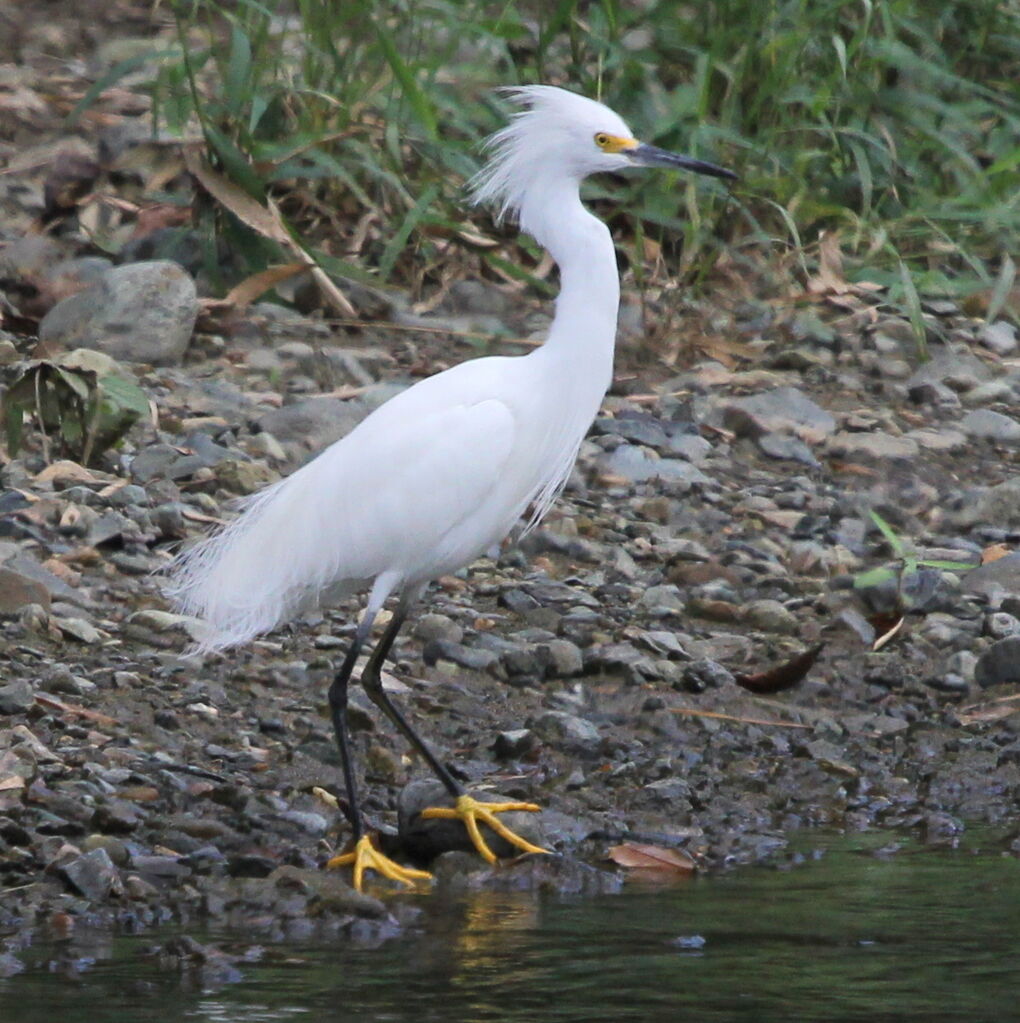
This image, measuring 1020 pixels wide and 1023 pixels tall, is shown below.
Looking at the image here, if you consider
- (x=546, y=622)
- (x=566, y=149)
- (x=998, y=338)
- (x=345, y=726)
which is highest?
(x=566, y=149)

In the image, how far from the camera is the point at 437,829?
4578 millimetres

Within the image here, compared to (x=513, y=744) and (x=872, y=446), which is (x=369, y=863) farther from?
(x=872, y=446)

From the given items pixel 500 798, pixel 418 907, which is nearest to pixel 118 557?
pixel 500 798

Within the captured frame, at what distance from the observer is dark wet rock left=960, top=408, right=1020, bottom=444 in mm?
7770

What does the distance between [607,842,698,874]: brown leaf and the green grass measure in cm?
392

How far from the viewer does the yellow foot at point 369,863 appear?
4.38m

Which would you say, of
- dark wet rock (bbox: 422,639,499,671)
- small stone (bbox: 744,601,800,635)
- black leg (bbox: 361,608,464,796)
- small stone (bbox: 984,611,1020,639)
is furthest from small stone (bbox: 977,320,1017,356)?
black leg (bbox: 361,608,464,796)

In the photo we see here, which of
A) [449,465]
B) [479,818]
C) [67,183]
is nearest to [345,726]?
[479,818]

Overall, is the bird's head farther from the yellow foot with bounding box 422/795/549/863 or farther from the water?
the water

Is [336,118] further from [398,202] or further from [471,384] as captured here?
[471,384]

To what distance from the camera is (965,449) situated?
7.67 m

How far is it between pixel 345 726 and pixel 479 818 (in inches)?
17.2

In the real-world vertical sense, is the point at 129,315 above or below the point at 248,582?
below

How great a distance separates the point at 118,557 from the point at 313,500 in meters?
1.23
